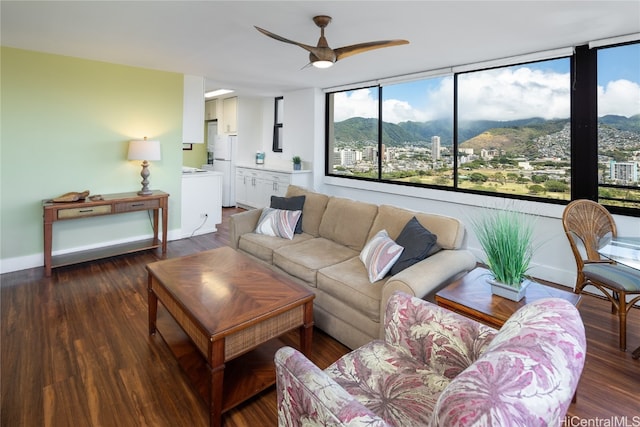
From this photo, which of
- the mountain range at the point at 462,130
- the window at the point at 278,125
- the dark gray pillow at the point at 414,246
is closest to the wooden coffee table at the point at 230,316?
the dark gray pillow at the point at 414,246

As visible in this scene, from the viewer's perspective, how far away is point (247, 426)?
1.78 metres

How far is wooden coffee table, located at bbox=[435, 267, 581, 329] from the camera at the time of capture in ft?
5.91

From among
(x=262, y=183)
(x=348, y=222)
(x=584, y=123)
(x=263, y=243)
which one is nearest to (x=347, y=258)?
(x=348, y=222)

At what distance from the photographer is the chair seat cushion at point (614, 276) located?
2.40 metres

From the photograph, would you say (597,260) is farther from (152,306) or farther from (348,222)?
(152,306)

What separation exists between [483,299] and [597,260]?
1644mm

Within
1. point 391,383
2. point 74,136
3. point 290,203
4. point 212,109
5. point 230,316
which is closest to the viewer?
point 391,383

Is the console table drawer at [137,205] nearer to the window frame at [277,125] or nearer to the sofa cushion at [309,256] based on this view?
the sofa cushion at [309,256]

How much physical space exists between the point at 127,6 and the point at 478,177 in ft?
13.2

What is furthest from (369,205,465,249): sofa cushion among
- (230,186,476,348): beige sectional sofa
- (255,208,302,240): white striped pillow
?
(255,208,302,240): white striped pillow

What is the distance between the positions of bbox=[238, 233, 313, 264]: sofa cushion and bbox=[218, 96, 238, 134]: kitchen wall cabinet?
4471 mm

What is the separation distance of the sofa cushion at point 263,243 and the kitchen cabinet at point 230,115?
4471mm

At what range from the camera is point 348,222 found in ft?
10.6

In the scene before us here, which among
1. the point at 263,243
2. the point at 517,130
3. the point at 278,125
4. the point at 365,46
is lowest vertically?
the point at 263,243
